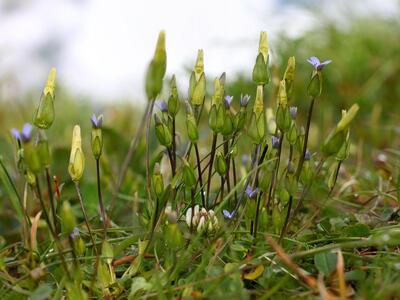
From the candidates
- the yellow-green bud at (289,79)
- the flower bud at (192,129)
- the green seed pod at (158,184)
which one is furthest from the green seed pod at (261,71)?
the green seed pod at (158,184)

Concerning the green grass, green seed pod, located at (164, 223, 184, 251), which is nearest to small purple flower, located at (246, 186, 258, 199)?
the green grass

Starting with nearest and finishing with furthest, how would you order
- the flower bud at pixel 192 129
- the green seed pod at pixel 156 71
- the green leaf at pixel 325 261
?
the green seed pod at pixel 156 71, the green leaf at pixel 325 261, the flower bud at pixel 192 129

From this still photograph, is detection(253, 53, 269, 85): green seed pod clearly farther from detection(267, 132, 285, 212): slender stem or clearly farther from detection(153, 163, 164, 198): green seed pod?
detection(153, 163, 164, 198): green seed pod

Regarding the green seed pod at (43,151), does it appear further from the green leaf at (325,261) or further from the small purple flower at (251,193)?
the green leaf at (325,261)

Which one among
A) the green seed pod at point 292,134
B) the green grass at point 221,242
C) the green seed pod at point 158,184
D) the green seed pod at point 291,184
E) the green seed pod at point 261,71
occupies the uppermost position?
the green seed pod at point 261,71

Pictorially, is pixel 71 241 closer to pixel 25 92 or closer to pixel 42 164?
pixel 42 164
